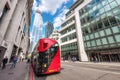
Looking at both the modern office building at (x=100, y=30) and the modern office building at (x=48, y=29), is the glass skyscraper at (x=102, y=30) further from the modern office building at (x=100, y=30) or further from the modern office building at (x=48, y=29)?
the modern office building at (x=48, y=29)

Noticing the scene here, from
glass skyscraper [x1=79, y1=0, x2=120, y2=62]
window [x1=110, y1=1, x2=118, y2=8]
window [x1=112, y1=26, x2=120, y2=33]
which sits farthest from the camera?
window [x1=110, y1=1, x2=118, y2=8]

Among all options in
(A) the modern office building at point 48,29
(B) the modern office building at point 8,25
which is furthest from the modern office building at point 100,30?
(A) the modern office building at point 48,29

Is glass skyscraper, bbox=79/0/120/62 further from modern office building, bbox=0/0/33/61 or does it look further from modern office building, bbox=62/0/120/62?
modern office building, bbox=0/0/33/61

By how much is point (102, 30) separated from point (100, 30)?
650mm

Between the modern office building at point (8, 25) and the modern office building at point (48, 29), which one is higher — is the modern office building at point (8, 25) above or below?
below

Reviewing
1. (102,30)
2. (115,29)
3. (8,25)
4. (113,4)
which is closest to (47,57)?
(8,25)

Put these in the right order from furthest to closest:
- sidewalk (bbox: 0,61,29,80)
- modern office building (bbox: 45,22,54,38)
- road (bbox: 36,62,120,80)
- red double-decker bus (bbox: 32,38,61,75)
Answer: modern office building (bbox: 45,22,54,38) → red double-decker bus (bbox: 32,38,61,75) → sidewalk (bbox: 0,61,29,80) → road (bbox: 36,62,120,80)

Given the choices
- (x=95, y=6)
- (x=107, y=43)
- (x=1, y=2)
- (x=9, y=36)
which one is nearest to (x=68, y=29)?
(x=95, y=6)

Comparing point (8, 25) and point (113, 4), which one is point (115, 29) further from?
point (8, 25)

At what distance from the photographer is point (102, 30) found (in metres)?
22.7

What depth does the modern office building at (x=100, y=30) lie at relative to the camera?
65.4 feet

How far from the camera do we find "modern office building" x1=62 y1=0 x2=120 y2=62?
19.9 m

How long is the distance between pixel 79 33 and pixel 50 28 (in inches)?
6655

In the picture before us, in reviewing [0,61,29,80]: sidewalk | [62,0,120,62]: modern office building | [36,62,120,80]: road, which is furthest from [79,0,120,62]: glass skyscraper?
[0,61,29,80]: sidewalk
